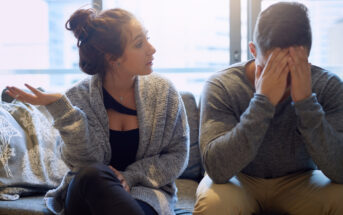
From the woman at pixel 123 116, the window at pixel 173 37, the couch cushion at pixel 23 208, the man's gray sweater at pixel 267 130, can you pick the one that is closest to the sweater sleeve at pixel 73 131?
the woman at pixel 123 116

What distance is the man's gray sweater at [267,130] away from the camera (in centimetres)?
121

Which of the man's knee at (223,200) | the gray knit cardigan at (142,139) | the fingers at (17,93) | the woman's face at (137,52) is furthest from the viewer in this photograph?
the woman's face at (137,52)

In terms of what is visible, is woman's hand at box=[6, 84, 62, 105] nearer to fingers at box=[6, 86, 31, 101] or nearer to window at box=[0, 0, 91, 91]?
fingers at box=[6, 86, 31, 101]

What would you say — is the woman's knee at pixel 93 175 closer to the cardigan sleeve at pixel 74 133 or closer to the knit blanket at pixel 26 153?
the cardigan sleeve at pixel 74 133

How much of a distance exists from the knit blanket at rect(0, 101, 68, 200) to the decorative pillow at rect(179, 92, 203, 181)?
2.21 ft

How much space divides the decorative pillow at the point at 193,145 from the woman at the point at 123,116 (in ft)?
1.35

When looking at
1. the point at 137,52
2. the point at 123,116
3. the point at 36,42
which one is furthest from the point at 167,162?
the point at 36,42

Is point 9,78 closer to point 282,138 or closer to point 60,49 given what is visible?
point 60,49

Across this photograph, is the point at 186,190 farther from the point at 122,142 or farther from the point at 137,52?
the point at 137,52

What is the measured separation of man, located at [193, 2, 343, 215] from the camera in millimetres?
1209

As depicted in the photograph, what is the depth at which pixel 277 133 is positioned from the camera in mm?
1389

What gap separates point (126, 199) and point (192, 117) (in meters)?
0.93

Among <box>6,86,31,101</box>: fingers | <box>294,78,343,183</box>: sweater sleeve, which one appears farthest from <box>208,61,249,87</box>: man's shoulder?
<box>6,86,31,101</box>: fingers

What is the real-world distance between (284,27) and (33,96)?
933mm
